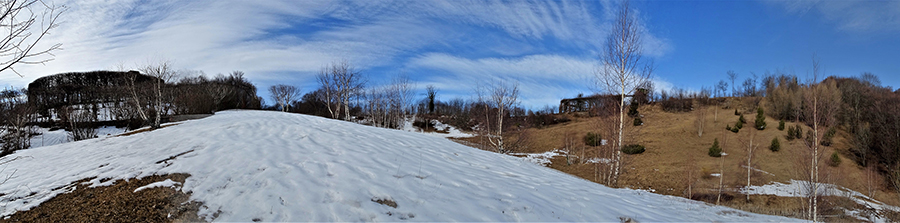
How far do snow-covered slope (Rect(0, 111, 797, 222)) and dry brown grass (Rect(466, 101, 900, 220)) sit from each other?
9.67 metres

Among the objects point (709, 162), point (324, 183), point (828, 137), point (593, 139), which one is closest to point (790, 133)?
point (828, 137)

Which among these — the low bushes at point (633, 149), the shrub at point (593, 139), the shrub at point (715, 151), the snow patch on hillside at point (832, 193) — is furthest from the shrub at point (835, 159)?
the shrub at point (593, 139)

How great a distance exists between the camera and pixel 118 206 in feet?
15.2

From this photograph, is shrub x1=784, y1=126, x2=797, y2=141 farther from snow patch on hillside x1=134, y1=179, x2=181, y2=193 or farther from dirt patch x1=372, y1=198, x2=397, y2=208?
snow patch on hillside x1=134, y1=179, x2=181, y2=193

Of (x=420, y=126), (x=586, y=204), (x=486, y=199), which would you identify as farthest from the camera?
(x=420, y=126)

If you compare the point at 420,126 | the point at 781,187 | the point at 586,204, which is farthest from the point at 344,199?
the point at 420,126

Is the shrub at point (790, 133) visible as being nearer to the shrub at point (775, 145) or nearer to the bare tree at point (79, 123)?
the shrub at point (775, 145)

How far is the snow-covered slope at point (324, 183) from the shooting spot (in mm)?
4273

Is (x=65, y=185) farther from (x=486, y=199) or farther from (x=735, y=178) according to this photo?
(x=735, y=178)

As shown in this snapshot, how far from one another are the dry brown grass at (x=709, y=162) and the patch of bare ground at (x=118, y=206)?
14171 mm

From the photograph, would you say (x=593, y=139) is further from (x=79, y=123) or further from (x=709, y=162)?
(x=79, y=123)

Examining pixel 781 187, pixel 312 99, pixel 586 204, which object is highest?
pixel 312 99

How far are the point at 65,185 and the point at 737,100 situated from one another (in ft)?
191

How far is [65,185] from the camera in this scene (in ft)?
19.1
